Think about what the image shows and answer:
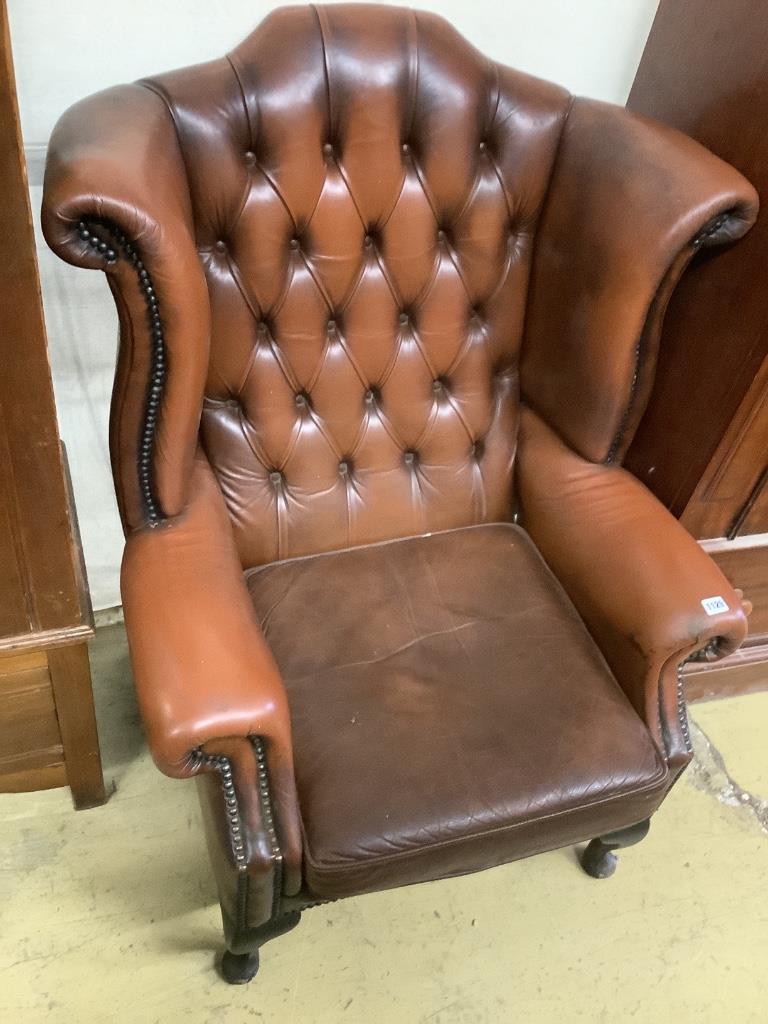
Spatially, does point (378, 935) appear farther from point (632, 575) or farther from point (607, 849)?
point (632, 575)

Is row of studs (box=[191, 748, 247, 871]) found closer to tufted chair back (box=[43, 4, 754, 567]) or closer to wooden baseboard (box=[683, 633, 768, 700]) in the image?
tufted chair back (box=[43, 4, 754, 567])

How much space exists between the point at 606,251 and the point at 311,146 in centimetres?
44

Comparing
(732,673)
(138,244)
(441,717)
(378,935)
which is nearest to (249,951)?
(378,935)

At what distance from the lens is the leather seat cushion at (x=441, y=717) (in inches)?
40.1

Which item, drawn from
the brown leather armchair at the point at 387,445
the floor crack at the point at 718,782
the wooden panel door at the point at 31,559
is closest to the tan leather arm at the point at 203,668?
the brown leather armchair at the point at 387,445

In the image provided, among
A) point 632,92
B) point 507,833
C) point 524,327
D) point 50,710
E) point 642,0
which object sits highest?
point 642,0

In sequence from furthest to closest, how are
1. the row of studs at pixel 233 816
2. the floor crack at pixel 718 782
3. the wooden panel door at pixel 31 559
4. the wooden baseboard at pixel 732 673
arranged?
the wooden baseboard at pixel 732 673
the floor crack at pixel 718 782
the row of studs at pixel 233 816
the wooden panel door at pixel 31 559

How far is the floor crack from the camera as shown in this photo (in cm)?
156

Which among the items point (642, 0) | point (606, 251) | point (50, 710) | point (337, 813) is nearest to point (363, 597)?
point (337, 813)

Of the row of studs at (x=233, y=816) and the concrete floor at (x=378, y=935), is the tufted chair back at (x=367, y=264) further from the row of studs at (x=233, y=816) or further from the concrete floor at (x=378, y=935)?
the concrete floor at (x=378, y=935)

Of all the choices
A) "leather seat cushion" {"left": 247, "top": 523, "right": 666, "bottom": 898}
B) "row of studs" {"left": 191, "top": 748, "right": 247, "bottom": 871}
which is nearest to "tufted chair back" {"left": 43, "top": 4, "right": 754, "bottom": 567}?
"leather seat cushion" {"left": 247, "top": 523, "right": 666, "bottom": 898}

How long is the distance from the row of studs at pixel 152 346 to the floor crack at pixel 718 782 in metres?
1.17

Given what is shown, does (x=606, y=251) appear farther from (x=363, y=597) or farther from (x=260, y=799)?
(x=260, y=799)

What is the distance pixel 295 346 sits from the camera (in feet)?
4.05
